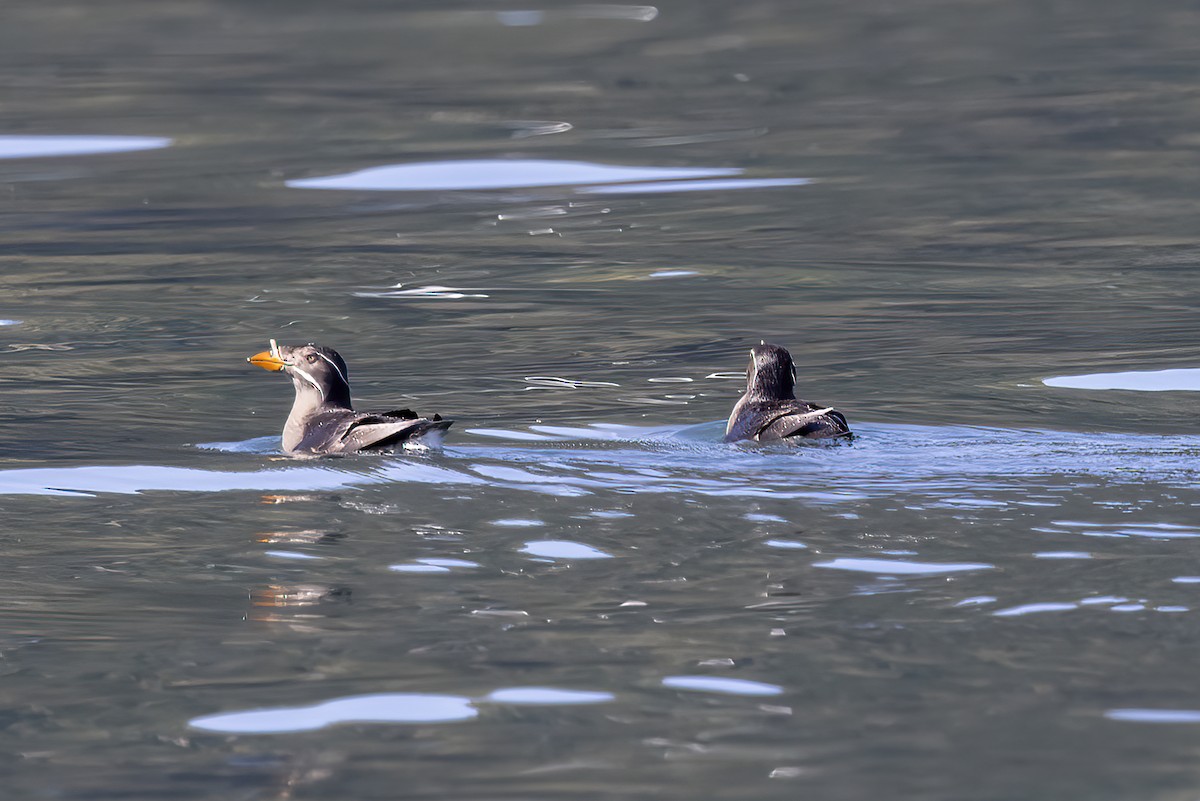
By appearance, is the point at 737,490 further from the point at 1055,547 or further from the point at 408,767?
the point at 408,767

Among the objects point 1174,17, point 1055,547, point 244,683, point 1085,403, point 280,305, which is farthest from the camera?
point 1174,17

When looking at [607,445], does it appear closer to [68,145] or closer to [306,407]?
[306,407]

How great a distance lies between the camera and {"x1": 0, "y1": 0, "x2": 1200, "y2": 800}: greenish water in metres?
6.44

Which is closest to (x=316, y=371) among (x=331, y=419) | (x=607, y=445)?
(x=331, y=419)

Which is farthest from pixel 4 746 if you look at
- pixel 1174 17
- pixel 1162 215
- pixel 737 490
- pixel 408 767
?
pixel 1174 17

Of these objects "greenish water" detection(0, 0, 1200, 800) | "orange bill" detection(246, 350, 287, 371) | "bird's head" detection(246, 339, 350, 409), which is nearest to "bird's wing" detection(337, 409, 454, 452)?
"greenish water" detection(0, 0, 1200, 800)

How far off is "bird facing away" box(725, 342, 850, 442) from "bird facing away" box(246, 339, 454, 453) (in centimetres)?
164

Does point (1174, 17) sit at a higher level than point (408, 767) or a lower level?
higher

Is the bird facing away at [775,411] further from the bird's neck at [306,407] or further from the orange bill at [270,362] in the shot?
the orange bill at [270,362]

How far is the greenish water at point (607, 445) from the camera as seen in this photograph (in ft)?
21.1

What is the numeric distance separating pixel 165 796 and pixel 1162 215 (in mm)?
13679

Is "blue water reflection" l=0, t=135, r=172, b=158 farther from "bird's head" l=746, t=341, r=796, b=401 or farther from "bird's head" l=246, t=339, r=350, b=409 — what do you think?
"bird's head" l=746, t=341, r=796, b=401

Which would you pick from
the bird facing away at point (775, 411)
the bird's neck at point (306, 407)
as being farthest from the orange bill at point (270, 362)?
the bird facing away at point (775, 411)

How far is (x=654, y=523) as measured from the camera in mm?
8844
